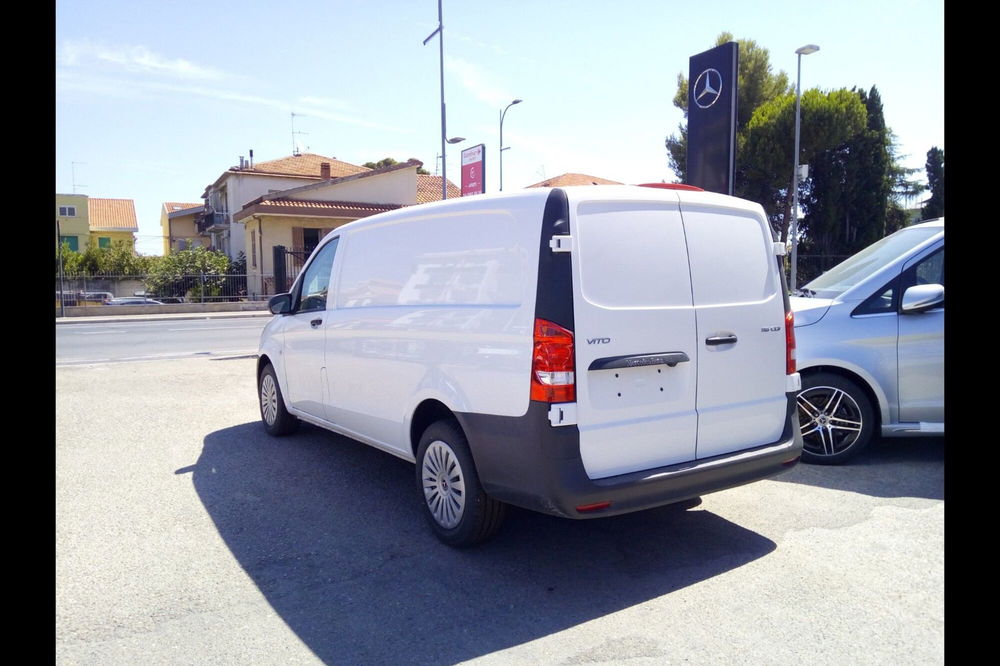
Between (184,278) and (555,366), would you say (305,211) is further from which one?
(555,366)

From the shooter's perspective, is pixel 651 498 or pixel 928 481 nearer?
pixel 651 498

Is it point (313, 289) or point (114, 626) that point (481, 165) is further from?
point (114, 626)

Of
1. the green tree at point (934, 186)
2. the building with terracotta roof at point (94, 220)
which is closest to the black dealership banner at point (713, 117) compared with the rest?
the green tree at point (934, 186)

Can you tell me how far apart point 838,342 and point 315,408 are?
4.17 m

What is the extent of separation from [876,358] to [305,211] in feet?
96.3

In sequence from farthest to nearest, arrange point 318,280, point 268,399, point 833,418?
1. point 268,399
2. point 318,280
3. point 833,418

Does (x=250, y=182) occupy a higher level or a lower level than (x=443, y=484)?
higher

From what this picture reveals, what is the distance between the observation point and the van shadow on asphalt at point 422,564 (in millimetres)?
3225

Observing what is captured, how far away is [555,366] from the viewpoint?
135 inches

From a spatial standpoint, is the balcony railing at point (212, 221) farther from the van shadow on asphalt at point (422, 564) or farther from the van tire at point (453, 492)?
the van tire at point (453, 492)

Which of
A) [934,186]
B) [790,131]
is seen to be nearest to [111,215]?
[790,131]

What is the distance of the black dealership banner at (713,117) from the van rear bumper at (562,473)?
248 inches
